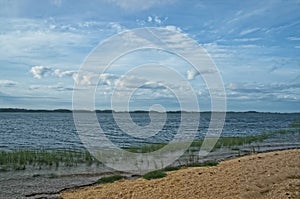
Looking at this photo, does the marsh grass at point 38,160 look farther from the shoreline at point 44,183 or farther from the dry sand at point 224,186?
the dry sand at point 224,186

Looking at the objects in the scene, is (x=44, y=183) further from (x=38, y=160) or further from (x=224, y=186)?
(x=224, y=186)

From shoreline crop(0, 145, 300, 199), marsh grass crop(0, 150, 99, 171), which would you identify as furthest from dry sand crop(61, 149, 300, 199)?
marsh grass crop(0, 150, 99, 171)

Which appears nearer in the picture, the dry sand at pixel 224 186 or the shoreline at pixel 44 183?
the dry sand at pixel 224 186

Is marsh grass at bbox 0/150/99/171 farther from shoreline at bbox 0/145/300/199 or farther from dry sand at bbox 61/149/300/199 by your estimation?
dry sand at bbox 61/149/300/199

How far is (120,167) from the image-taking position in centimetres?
2536

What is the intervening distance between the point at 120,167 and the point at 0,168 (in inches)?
287

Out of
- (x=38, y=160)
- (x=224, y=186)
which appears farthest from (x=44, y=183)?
(x=224, y=186)

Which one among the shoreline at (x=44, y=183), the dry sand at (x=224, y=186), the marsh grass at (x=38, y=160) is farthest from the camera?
the marsh grass at (x=38, y=160)

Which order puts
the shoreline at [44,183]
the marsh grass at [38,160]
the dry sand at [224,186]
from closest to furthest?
the dry sand at [224,186] < the shoreline at [44,183] < the marsh grass at [38,160]

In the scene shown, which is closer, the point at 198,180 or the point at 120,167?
the point at 198,180

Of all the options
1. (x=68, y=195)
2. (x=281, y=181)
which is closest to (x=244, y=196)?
(x=281, y=181)

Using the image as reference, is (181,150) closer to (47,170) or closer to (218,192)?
(47,170)

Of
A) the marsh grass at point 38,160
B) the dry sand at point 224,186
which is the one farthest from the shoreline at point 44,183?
the marsh grass at point 38,160

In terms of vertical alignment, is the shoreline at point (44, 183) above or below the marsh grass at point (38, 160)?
below
